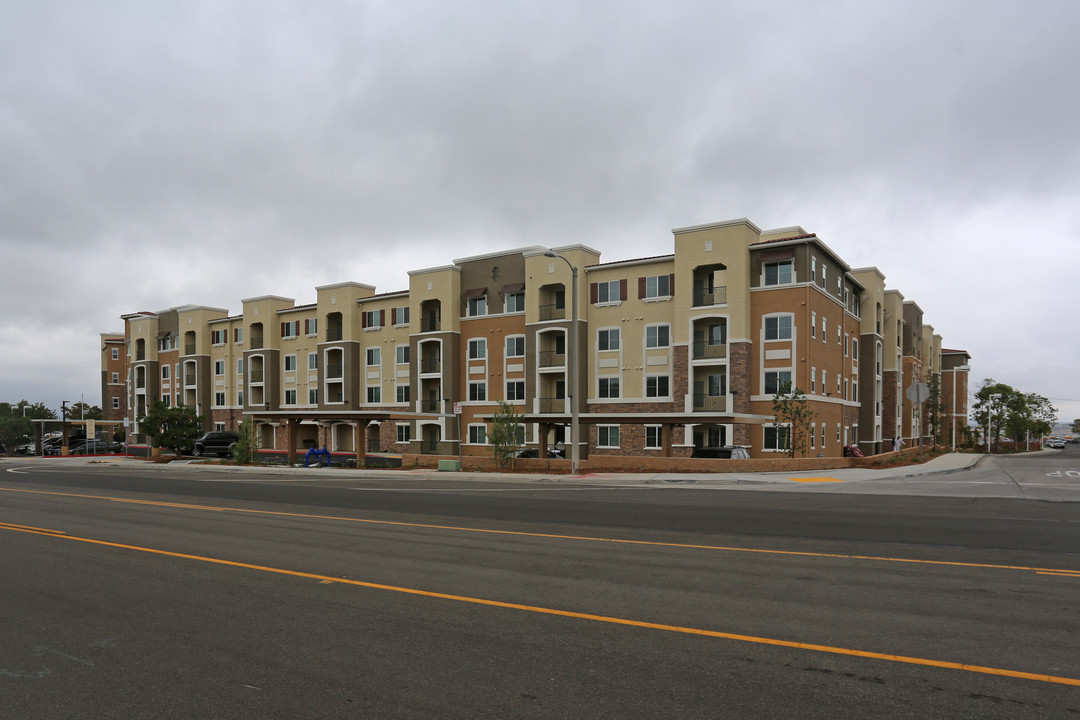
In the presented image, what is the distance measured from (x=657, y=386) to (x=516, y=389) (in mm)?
11108

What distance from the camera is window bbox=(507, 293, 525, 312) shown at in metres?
52.1

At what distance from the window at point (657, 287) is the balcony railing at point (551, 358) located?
7.47 meters

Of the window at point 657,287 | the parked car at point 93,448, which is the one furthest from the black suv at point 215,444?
the window at point 657,287

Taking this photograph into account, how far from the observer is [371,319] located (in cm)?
6153

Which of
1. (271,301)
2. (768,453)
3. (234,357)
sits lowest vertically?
(768,453)

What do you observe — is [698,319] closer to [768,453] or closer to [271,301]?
[768,453]

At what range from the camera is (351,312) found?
61375mm

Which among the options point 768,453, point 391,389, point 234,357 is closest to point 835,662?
point 768,453

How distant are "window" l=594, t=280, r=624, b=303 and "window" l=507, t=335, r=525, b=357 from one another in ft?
21.8

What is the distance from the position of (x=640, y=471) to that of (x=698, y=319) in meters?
15.8

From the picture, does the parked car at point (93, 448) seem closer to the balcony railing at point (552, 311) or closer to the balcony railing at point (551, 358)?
the balcony railing at point (551, 358)

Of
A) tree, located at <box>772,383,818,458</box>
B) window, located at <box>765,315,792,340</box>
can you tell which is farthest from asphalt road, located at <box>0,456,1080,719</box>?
window, located at <box>765,315,792,340</box>

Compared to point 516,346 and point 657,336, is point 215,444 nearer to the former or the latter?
point 516,346

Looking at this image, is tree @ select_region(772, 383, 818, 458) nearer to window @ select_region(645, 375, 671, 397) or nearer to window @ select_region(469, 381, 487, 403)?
window @ select_region(645, 375, 671, 397)
